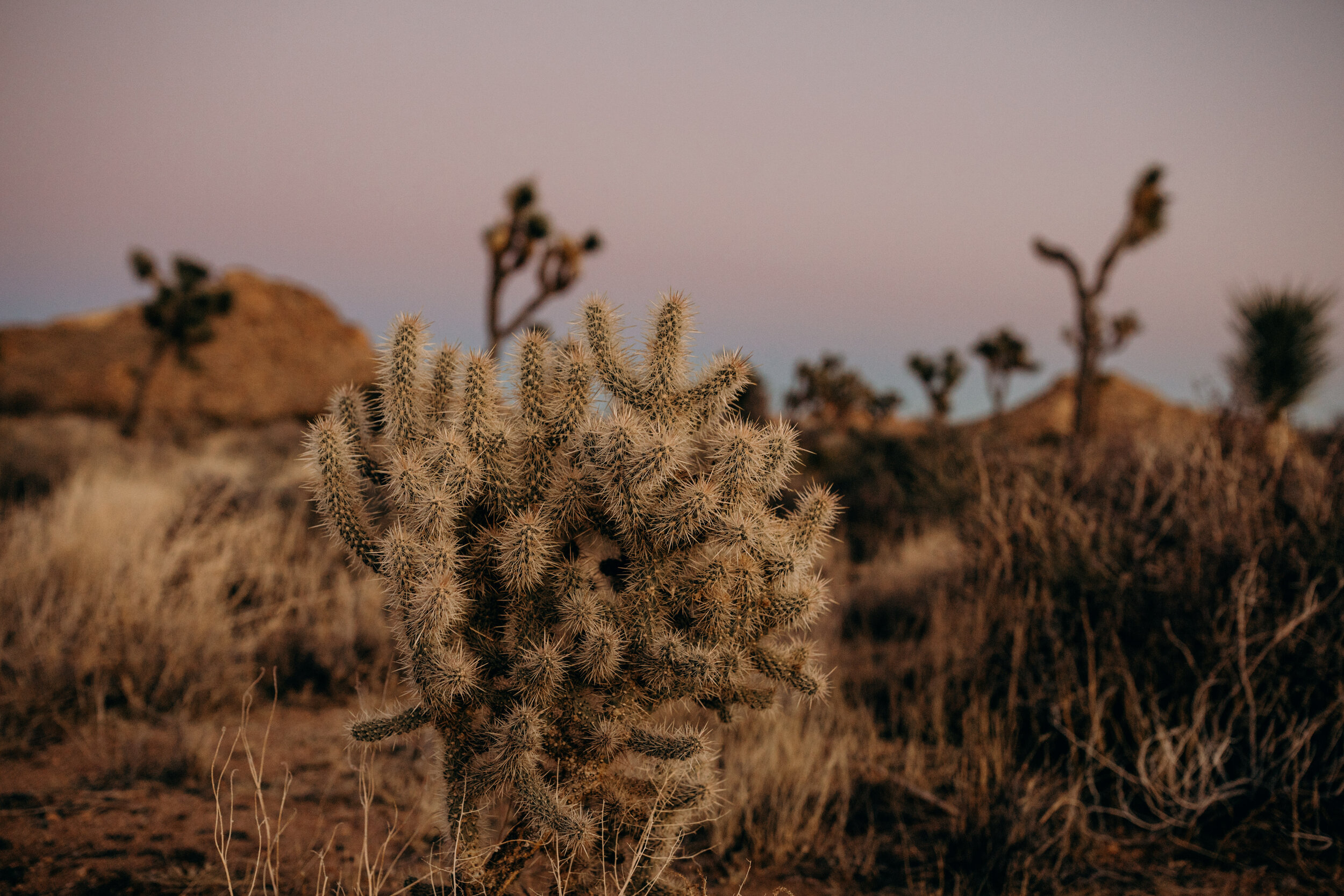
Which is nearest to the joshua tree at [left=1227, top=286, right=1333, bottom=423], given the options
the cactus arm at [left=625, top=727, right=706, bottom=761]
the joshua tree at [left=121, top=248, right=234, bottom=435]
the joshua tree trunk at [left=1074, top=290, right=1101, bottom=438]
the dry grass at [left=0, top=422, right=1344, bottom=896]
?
the joshua tree trunk at [left=1074, top=290, right=1101, bottom=438]

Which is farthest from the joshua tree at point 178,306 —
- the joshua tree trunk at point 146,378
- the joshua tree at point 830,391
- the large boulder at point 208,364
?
the joshua tree at point 830,391

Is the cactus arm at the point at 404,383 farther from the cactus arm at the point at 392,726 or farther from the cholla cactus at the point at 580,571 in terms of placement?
the cactus arm at the point at 392,726

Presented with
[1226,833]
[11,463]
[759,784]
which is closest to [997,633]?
[1226,833]

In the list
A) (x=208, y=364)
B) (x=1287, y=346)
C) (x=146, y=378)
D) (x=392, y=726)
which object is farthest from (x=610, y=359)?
(x=208, y=364)

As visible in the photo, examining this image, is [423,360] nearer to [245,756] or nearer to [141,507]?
[245,756]

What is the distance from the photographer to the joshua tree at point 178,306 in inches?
930

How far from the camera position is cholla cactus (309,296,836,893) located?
2445 millimetres

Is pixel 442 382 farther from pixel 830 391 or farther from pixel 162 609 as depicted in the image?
pixel 830 391

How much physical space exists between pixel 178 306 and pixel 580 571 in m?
26.1

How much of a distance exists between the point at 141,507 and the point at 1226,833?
8.56m

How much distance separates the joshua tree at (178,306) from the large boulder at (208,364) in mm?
4109

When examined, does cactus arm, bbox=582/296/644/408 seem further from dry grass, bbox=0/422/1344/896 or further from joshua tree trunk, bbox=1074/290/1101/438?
joshua tree trunk, bbox=1074/290/1101/438

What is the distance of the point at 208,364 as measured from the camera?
3553 centimetres

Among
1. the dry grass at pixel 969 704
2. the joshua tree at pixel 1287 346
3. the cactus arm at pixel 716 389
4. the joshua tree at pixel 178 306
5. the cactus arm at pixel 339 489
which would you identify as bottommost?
the dry grass at pixel 969 704
